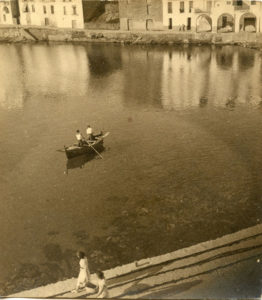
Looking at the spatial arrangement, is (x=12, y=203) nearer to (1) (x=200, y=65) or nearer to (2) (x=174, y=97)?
(2) (x=174, y=97)

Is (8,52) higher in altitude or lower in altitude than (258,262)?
higher

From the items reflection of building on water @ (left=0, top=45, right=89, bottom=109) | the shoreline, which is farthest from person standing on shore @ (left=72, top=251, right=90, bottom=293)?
the shoreline

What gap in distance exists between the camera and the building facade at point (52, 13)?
198 feet

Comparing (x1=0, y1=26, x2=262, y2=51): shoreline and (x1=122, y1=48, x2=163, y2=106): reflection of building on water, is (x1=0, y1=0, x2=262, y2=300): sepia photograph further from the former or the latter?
(x1=0, y1=26, x2=262, y2=51): shoreline

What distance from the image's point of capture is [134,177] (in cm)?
2152

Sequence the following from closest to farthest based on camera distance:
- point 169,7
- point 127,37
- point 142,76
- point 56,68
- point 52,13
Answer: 1. point 142,76
2. point 56,68
3. point 169,7
4. point 127,37
5. point 52,13

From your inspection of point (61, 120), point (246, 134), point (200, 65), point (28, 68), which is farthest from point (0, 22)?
point (246, 134)

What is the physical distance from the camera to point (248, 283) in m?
12.5

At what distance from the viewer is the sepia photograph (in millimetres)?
13641

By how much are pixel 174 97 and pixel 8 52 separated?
3521 centimetres

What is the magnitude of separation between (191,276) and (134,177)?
358 inches

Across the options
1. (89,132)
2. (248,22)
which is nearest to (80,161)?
(89,132)

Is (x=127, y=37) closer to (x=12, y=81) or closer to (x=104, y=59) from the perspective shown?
(x=104, y=59)

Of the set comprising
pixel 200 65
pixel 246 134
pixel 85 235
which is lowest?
pixel 85 235
